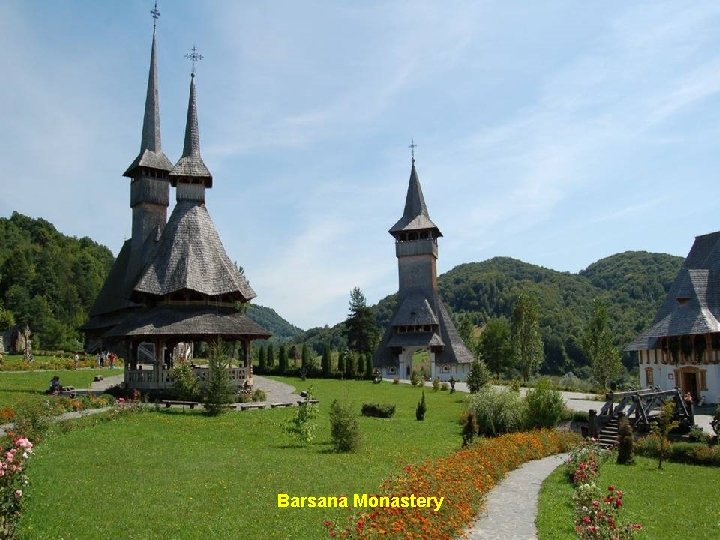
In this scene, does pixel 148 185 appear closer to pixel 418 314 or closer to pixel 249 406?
pixel 249 406

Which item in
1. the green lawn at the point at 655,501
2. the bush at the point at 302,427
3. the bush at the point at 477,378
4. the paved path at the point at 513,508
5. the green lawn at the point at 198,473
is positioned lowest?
the green lawn at the point at 655,501

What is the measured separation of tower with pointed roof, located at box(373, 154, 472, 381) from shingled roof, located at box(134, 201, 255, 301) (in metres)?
21.4

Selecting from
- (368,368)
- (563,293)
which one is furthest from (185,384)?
(563,293)

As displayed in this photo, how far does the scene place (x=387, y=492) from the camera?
A: 11.3 meters

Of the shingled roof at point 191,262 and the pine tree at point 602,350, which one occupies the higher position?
the shingled roof at point 191,262

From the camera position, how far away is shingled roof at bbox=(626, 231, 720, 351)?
117 ft

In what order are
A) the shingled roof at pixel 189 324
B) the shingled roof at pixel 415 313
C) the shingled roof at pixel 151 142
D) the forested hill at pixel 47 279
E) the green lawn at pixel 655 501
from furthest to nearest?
1. the forested hill at pixel 47 279
2. the shingled roof at pixel 415 313
3. the shingled roof at pixel 151 142
4. the shingled roof at pixel 189 324
5. the green lawn at pixel 655 501

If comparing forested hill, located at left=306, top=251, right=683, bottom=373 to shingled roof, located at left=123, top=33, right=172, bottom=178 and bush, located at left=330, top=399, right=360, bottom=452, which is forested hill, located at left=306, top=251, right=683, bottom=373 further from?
bush, located at left=330, top=399, right=360, bottom=452

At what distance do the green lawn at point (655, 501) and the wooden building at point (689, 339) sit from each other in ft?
54.6

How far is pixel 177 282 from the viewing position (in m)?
30.0

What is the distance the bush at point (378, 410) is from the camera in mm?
25797

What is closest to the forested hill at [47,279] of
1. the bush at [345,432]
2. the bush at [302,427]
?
the bush at [302,427]

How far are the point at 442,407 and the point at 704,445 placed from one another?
11532 mm

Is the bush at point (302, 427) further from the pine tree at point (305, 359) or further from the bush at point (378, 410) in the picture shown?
the pine tree at point (305, 359)
